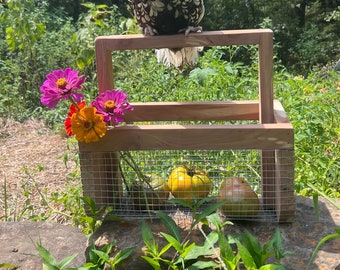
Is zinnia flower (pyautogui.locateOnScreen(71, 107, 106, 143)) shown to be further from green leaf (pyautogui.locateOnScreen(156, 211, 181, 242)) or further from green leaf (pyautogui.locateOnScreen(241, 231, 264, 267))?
green leaf (pyautogui.locateOnScreen(241, 231, 264, 267))

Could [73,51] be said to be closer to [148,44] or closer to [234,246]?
[148,44]

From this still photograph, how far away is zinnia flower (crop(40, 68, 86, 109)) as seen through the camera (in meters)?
1.56

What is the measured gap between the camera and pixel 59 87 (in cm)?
157

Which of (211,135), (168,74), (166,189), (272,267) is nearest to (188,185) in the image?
(166,189)

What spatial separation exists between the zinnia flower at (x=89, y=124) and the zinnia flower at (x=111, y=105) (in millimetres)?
31

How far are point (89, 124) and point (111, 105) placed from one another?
3.7 inches

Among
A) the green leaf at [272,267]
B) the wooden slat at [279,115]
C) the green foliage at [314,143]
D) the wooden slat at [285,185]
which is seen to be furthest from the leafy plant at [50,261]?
the green foliage at [314,143]

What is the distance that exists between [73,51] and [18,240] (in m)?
3.57

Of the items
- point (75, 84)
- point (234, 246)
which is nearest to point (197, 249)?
point (234, 246)

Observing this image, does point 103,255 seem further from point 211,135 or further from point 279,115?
point 279,115

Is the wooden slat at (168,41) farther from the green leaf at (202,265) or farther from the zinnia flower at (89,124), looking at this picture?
the green leaf at (202,265)

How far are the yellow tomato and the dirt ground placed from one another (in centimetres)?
88

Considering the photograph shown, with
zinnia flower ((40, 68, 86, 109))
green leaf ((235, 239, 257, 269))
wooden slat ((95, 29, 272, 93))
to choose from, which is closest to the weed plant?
green leaf ((235, 239, 257, 269))

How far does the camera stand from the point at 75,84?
5.18 feet
